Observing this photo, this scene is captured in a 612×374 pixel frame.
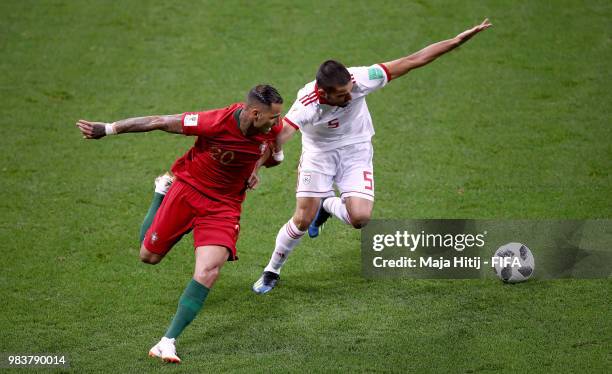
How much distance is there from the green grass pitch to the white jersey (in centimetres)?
142

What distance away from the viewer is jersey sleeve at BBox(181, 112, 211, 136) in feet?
24.8

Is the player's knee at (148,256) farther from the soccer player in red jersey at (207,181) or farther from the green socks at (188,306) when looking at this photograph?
the green socks at (188,306)

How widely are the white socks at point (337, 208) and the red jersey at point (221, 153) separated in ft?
4.07

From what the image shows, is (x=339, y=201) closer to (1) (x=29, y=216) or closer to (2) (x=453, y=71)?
(1) (x=29, y=216)

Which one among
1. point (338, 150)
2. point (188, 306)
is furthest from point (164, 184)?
point (338, 150)

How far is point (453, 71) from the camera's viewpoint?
43.0 feet

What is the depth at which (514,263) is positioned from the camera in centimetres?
880

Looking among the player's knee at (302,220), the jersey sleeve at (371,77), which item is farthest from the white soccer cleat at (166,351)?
Result: the jersey sleeve at (371,77)

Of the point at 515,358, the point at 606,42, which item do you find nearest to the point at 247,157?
the point at 515,358

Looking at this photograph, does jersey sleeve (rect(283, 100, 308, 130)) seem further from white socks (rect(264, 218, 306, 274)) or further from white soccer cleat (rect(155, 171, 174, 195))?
white soccer cleat (rect(155, 171, 174, 195))

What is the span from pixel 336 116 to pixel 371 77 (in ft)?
1.62

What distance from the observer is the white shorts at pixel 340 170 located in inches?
343

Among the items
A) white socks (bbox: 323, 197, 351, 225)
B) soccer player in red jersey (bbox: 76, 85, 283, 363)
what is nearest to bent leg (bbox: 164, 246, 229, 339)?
soccer player in red jersey (bbox: 76, 85, 283, 363)

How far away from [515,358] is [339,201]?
2.44 metres
